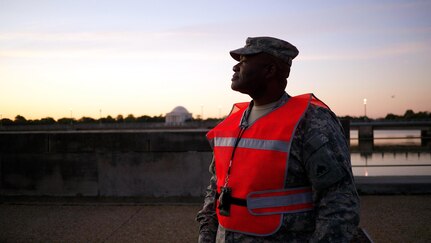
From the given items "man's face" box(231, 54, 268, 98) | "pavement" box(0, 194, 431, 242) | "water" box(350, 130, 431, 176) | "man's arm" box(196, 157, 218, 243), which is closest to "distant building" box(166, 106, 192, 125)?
"water" box(350, 130, 431, 176)

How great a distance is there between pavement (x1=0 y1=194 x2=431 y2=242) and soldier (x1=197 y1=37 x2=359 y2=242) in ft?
9.56

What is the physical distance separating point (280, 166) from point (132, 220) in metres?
4.20

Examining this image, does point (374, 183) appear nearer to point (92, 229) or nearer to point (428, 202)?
point (428, 202)

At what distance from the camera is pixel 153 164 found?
22.5ft

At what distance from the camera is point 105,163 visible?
6.95 meters

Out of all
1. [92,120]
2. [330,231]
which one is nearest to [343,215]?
[330,231]

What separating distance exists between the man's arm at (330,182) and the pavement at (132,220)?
10.5ft

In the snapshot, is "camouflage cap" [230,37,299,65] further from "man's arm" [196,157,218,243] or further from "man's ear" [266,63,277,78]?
"man's arm" [196,157,218,243]

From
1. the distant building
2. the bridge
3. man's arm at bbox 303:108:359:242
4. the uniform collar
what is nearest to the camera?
man's arm at bbox 303:108:359:242

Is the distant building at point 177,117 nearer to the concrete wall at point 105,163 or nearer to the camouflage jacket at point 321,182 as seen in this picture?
the concrete wall at point 105,163

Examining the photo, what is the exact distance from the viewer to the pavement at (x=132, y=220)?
15.5 feet

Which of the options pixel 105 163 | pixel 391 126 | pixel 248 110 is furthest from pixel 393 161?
pixel 248 110

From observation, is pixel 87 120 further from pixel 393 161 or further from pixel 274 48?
pixel 274 48

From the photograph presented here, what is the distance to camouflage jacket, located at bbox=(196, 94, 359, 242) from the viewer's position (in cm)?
166
